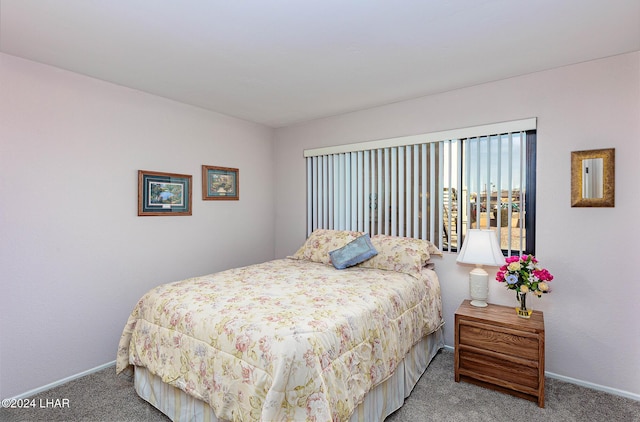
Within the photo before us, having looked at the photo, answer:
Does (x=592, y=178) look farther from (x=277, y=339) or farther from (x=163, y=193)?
(x=163, y=193)

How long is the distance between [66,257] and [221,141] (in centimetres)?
187

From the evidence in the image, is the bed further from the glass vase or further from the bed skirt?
the glass vase

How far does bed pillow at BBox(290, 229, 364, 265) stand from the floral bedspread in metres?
0.71

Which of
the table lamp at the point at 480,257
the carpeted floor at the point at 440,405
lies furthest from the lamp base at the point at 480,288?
the carpeted floor at the point at 440,405

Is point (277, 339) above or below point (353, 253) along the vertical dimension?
below

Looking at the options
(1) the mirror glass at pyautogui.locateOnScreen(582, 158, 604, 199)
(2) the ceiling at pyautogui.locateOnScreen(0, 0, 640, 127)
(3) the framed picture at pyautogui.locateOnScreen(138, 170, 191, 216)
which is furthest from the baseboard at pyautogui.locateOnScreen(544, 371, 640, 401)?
(3) the framed picture at pyautogui.locateOnScreen(138, 170, 191, 216)

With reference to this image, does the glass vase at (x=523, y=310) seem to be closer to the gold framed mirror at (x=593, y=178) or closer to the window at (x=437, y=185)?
the window at (x=437, y=185)

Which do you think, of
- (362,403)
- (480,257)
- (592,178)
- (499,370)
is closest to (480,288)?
(480,257)

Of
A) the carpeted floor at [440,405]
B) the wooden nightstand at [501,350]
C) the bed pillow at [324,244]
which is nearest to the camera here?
the carpeted floor at [440,405]

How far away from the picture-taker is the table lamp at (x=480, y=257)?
2.45m

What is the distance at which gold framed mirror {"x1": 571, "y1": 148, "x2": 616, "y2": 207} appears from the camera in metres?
2.29

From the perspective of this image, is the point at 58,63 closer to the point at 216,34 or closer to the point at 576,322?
the point at 216,34

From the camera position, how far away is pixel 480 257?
248 centimetres

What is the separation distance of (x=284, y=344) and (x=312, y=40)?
1818 millimetres
